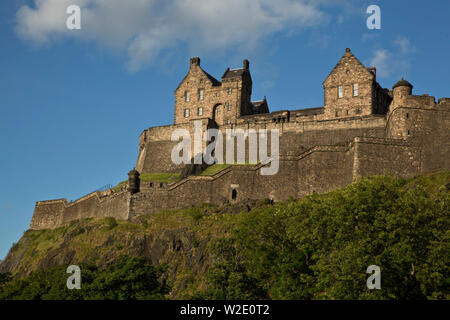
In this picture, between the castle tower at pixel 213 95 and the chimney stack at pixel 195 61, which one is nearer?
the castle tower at pixel 213 95

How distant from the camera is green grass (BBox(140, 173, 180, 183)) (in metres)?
67.8

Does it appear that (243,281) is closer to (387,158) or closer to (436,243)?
(436,243)

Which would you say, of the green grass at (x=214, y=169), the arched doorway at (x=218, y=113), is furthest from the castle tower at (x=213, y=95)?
the green grass at (x=214, y=169)

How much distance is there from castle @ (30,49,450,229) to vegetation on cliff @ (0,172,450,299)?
11.5ft

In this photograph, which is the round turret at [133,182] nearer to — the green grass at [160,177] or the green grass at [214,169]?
the green grass at [160,177]

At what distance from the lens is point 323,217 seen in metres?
36.8

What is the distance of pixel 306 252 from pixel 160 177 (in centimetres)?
3479

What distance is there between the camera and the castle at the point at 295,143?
2094 inches

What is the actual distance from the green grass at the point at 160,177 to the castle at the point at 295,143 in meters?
1.35

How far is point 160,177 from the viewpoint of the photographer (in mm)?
69750

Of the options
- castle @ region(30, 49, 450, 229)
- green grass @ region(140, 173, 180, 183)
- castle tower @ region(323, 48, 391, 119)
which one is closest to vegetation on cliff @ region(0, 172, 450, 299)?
castle @ region(30, 49, 450, 229)
